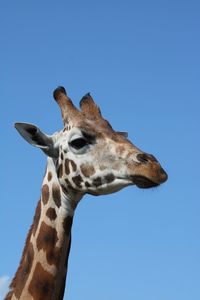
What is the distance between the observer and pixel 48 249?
8.97 metres

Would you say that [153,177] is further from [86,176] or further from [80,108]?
[80,108]

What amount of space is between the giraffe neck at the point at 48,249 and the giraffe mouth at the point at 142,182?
1125 millimetres

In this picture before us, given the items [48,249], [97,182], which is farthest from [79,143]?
[48,249]

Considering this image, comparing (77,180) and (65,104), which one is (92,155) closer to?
(77,180)

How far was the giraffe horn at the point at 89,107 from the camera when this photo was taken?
9.98m

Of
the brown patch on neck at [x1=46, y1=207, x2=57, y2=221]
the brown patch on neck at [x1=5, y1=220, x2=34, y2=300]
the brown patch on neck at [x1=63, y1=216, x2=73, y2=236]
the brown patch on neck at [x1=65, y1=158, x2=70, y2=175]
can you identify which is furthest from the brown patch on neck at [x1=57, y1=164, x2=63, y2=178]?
the brown patch on neck at [x1=5, y1=220, x2=34, y2=300]

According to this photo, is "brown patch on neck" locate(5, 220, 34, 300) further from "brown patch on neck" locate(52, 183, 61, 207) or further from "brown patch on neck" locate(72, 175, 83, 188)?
"brown patch on neck" locate(72, 175, 83, 188)

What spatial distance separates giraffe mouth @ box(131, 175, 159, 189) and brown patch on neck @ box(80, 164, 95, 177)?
753mm

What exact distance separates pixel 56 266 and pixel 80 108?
288 cm

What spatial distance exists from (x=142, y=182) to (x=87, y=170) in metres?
1.03

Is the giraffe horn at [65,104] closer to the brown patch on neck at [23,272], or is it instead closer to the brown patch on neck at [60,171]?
the brown patch on neck at [60,171]

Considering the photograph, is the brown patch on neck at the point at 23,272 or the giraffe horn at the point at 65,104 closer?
the brown patch on neck at the point at 23,272

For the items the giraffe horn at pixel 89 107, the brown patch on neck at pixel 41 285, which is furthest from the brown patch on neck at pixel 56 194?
the giraffe horn at pixel 89 107

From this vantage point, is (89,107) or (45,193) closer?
(45,193)
